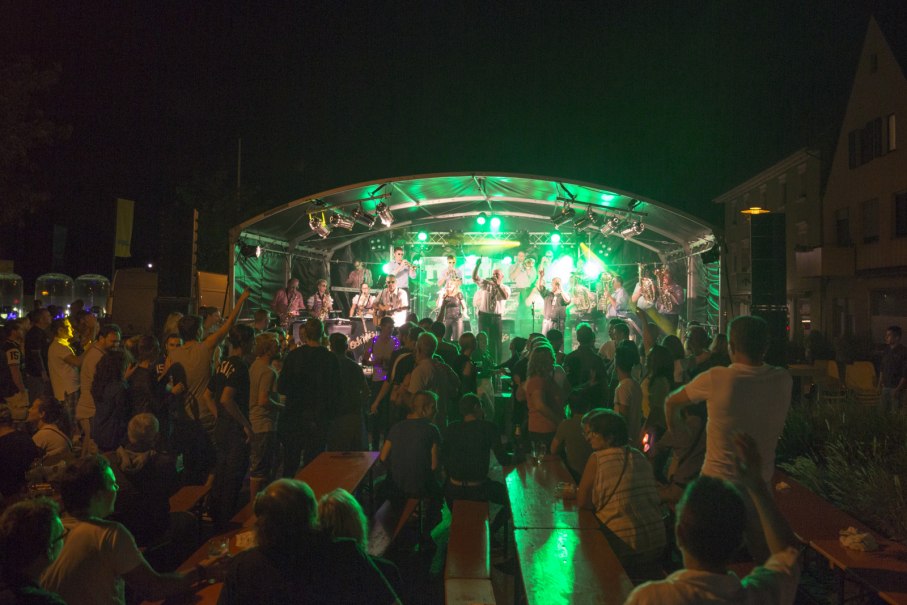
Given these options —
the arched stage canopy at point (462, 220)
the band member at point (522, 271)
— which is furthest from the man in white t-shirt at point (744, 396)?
the band member at point (522, 271)

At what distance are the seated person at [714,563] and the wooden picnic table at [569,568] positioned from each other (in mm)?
1431

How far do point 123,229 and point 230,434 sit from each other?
16023 millimetres

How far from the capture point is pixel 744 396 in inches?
139

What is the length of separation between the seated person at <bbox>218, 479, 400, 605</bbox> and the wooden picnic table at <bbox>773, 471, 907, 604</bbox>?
2.58 meters

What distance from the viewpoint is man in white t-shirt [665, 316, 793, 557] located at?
354 cm

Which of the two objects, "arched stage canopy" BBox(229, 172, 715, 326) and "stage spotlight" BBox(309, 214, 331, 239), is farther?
"stage spotlight" BBox(309, 214, 331, 239)

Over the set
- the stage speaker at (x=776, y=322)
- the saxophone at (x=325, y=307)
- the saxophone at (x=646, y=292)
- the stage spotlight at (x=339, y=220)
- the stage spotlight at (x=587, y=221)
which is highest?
the stage spotlight at (x=587, y=221)

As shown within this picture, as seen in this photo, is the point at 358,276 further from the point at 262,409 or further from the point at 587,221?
the point at 262,409

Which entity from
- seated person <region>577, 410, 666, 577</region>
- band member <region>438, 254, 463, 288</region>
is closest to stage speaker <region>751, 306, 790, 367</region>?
seated person <region>577, 410, 666, 577</region>

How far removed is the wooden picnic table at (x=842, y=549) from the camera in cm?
360

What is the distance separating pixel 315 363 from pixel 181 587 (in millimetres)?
3469

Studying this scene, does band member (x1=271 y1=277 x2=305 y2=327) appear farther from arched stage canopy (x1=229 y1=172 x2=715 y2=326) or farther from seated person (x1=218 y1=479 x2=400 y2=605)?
seated person (x1=218 y1=479 x2=400 y2=605)

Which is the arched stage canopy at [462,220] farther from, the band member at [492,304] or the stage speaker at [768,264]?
the stage speaker at [768,264]

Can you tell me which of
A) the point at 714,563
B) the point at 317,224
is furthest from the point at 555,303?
the point at 714,563
